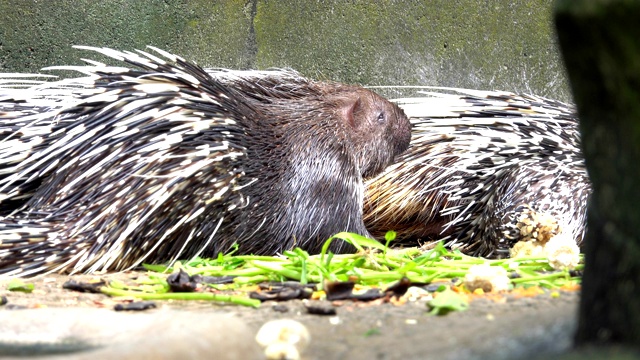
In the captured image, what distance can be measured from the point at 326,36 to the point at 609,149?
381 centimetres

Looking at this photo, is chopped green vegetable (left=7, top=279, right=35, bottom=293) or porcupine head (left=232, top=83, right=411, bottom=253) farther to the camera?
porcupine head (left=232, top=83, right=411, bottom=253)

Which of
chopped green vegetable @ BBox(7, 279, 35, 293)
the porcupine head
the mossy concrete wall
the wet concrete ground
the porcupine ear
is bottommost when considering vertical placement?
chopped green vegetable @ BBox(7, 279, 35, 293)

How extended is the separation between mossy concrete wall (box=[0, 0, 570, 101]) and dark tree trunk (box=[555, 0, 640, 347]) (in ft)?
12.1

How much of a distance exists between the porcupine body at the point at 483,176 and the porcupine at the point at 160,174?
1.87ft

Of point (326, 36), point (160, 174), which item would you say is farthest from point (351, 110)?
point (326, 36)

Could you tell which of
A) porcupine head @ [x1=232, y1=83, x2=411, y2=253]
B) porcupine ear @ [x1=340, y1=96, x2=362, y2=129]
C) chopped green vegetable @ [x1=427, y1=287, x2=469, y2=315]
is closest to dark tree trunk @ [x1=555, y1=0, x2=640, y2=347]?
chopped green vegetable @ [x1=427, y1=287, x2=469, y2=315]

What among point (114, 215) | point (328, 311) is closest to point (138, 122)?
point (114, 215)

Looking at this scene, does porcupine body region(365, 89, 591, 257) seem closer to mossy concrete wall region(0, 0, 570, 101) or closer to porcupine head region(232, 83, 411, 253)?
porcupine head region(232, 83, 411, 253)

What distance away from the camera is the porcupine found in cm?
290

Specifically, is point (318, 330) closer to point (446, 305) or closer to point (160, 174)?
point (446, 305)

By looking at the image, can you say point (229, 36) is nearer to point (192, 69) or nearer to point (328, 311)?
point (192, 69)

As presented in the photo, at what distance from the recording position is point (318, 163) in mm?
3420

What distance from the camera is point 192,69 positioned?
10.8 ft

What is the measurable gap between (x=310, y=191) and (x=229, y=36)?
73.2 inches
